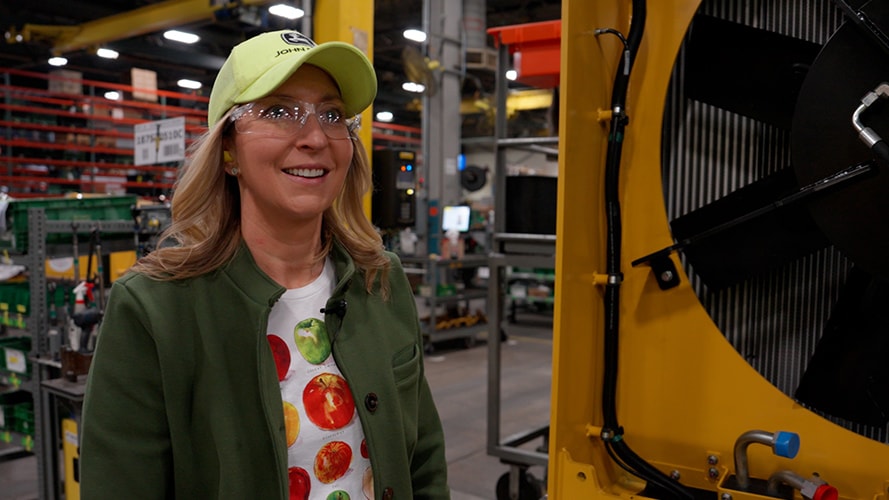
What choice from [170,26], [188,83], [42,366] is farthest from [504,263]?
[188,83]

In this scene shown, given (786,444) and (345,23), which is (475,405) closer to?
(345,23)

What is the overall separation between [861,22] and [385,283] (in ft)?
3.81

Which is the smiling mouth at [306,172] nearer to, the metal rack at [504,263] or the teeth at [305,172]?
the teeth at [305,172]

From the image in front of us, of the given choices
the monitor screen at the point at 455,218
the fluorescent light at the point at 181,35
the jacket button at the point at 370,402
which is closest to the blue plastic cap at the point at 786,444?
the jacket button at the point at 370,402

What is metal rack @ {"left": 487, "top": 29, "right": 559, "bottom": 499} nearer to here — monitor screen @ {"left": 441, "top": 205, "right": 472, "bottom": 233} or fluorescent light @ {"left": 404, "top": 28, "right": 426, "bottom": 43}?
monitor screen @ {"left": 441, "top": 205, "right": 472, "bottom": 233}

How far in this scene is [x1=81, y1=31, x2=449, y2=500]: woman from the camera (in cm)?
102

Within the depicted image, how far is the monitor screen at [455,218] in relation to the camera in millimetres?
7793

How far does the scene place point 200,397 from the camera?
1058 mm

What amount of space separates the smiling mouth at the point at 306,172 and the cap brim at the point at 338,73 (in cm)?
13

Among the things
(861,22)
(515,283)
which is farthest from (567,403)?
(515,283)

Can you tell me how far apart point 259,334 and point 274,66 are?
16.8 inches

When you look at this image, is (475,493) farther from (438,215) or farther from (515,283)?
(515,283)

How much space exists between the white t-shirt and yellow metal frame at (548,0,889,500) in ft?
2.25

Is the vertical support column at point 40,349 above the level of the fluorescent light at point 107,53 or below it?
below
